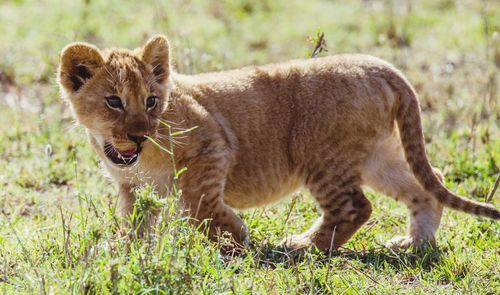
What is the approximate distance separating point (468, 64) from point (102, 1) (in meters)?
4.77

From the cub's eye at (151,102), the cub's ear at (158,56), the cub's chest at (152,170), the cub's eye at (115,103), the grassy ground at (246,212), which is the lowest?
the grassy ground at (246,212)

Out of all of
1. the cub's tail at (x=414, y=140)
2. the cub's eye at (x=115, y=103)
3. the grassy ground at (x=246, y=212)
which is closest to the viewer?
the grassy ground at (x=246, y=212)

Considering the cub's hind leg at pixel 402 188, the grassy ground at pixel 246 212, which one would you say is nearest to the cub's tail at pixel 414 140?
the cub's hind leg at pixel 402 188

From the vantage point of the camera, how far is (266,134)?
5.67 m

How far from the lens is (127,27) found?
10461 millimetres

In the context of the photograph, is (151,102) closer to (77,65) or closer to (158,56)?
(158,56)

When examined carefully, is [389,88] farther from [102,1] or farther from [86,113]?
[102,1]

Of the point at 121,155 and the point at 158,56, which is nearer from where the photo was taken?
the point at 121,155

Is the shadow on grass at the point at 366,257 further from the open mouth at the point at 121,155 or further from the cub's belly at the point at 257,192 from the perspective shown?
the open mouth at the point at 121,155

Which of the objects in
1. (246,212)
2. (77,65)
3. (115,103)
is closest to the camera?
(115,103)

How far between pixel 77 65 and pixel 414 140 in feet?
7.04

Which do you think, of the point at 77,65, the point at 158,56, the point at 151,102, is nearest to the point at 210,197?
the point at 151,102

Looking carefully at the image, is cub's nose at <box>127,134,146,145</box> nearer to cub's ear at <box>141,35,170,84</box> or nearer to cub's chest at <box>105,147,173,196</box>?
cub's chest at <box>105,147,173,196</box>

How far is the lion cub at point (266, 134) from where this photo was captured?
5055 mm
